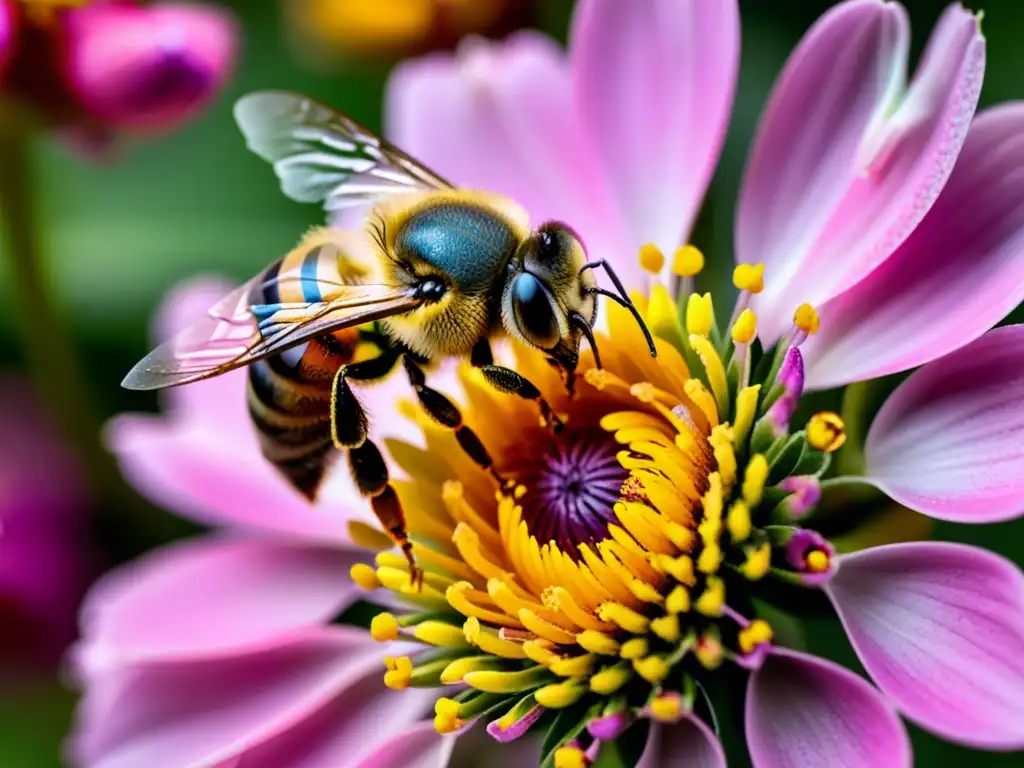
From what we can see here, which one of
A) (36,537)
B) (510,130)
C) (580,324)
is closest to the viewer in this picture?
(580,324)

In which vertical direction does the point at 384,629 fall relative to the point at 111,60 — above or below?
below

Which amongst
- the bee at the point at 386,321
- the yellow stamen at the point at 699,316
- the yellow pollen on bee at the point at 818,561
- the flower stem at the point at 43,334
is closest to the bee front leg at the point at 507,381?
the bee at the point at 386,321

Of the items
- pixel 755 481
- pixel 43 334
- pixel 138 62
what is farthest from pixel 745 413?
pixel 43 334

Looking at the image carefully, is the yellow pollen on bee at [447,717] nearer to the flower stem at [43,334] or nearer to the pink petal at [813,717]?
the pink petal at [813,717]

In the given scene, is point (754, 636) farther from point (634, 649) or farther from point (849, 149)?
point (849, 149)

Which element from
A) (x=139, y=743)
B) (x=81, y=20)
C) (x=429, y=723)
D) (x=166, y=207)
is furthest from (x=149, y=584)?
(x=166, y=207)

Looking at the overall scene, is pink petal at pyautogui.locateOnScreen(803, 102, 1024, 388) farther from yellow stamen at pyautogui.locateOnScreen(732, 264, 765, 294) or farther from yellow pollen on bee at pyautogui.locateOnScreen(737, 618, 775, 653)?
yellow pollen on bee at pyautogui.locateOnScreen(737, 618, 775, 653)

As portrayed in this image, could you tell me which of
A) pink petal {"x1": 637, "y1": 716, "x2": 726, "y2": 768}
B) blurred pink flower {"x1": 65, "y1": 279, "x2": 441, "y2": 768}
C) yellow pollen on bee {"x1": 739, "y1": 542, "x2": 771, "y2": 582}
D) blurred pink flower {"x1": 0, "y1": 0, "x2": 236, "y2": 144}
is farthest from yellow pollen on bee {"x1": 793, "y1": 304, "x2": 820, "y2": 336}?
blurred pink flower {"x1": 0, "y1": 0, "x2": 236, "y2": 144}

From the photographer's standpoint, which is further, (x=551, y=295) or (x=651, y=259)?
(x=651, y=259)
